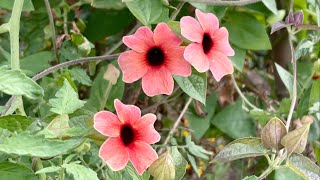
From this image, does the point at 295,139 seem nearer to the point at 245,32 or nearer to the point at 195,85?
the point at 195,85

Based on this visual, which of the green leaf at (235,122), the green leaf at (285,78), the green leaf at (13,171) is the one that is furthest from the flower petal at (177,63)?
the green leaf at (235,122)

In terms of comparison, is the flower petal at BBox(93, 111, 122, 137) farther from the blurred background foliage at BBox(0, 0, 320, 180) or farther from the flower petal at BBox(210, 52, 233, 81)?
the flower petal at BBox(210, 52, 233, 81)

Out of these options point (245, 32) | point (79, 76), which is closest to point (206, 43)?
point (79, 76)

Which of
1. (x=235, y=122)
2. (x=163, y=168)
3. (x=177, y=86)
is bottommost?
(x=235, y=122)

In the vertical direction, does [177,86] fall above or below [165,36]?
below

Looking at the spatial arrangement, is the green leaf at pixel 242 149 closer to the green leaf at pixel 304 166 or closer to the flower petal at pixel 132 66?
the green leaf at pixel 304 166

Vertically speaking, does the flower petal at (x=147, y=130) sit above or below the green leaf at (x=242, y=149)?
above
